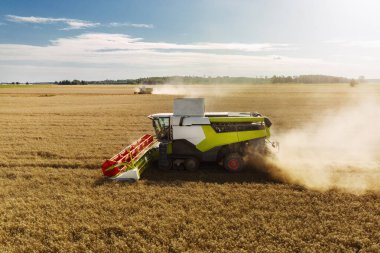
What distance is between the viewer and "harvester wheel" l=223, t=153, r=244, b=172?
11.4 m

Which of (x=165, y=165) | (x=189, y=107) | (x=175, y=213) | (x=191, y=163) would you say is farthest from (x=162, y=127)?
(x=175, y=213)

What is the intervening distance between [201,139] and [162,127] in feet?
5.08

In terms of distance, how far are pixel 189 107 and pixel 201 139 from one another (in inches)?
48.4

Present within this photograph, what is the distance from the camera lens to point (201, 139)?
11469 mm

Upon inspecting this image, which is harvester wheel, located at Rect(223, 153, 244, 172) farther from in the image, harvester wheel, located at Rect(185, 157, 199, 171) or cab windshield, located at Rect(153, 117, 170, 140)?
cab windshield, located at Rect(153, 117, 170, 140)

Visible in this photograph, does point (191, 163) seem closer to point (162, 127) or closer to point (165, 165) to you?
point (165, 165)

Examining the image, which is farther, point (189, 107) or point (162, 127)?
point (162, 127)

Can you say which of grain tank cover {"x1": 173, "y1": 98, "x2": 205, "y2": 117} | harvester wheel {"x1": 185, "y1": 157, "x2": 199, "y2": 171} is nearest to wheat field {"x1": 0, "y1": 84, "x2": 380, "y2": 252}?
harvester wheel {"x1": 185, "y1": 157, "x2": 199, "y2": 171}

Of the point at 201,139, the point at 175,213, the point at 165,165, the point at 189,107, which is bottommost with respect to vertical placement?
Answer: the point at 175,213

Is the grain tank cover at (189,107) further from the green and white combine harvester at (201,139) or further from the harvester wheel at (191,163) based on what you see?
the harvester wheel at (191,163)

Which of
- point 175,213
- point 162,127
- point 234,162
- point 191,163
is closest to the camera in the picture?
point 175,213

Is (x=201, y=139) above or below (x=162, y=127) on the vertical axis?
below

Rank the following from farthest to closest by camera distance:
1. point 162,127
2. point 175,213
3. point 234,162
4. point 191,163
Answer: point 162,127
point 191,163
point 234,162
point 175,213

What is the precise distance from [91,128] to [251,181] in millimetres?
13470
